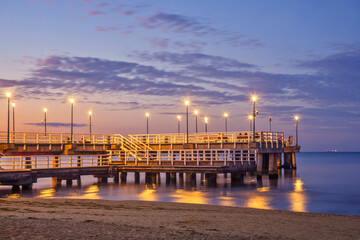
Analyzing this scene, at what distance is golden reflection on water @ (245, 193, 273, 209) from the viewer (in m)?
29.9

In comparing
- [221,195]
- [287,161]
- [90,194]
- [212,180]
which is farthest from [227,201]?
[287,161]

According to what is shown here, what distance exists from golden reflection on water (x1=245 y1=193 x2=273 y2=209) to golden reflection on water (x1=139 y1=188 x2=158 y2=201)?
23.6 feet

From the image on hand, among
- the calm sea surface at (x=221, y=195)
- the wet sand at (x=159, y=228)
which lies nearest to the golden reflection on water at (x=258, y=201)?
the calm sea surface at (x=221, y=195)

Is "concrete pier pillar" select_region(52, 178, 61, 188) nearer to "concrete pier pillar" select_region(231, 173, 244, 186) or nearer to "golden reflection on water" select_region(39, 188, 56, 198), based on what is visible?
"golden reflection on water" select_region(39, 188, 56, 198)

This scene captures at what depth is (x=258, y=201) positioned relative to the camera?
3262 centimetres

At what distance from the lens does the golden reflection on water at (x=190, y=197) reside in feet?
105

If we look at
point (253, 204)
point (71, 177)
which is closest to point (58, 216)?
point (253, 204)

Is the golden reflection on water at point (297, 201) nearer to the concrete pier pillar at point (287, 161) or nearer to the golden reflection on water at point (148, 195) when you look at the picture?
the golden reflection on water at point (148, 195)

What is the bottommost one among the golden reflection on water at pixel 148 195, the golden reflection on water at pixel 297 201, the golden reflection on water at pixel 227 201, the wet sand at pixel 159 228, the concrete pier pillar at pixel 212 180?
the golden reflection on water at pixel 297 201

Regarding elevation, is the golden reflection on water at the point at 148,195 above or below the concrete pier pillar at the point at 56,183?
below

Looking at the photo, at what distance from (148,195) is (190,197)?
3956 millimetres

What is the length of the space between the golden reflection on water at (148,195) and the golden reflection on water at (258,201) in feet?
23.6

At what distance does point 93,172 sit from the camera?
151 ft

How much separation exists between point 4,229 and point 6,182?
80.4 ft
